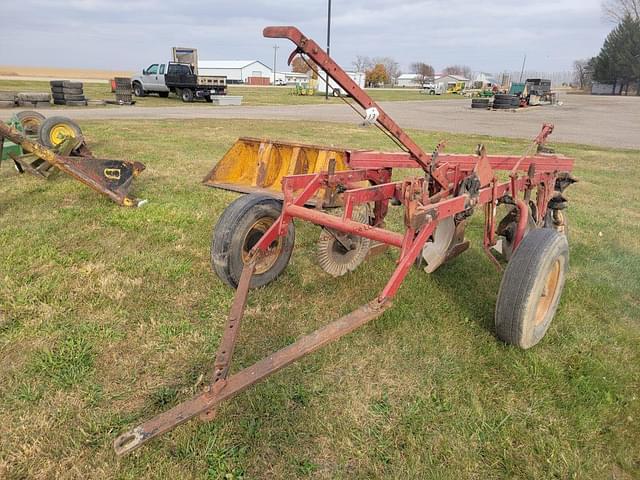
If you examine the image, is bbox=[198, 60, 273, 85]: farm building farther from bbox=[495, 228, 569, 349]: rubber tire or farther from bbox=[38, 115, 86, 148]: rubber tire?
bbox=[495, 228, 569, 349]: rubber tire

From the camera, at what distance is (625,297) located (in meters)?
4.04

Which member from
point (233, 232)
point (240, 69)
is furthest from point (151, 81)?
point (240, 69)

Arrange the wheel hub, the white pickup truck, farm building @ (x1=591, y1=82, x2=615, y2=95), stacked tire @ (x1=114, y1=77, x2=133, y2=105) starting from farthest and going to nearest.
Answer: farm building @ (x1=591, y1=82, x2=615, y2=95), the white pickup truck, stacked tire @ (x1=114, y1=77, x2=133, y2=105), the wheel hub

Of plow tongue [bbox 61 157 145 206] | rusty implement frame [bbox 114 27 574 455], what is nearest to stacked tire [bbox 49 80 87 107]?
plow tongue [bbox 61 157 145 206]

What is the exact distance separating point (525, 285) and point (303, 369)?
1.48m

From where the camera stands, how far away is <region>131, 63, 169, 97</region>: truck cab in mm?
26781

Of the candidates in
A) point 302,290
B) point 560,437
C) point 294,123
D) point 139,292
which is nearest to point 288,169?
point 302,290

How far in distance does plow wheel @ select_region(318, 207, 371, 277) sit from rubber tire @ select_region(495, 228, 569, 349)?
1349mm

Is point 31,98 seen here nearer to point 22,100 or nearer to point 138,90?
point 22,100

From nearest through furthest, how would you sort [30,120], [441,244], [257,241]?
[257,241]
[441,244]
[30,120]

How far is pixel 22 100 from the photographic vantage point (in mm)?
17094

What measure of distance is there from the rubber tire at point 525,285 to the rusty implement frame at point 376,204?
18.9 inches

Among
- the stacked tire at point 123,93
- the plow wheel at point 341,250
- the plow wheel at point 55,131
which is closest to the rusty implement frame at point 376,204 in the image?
the plow wheel at point 341,250

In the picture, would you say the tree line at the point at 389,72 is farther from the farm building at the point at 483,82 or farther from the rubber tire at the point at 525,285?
the rubber tire at the point at 525,285
